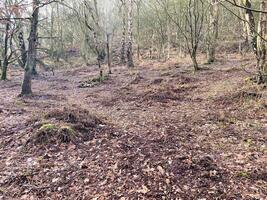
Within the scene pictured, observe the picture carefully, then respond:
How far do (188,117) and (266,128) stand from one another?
216 cm

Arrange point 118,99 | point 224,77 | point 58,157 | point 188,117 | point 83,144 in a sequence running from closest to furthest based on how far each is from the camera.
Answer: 1. point 58,157
2. point 83,144
3. point 188,117
4. point 118,99
5. point 224,77

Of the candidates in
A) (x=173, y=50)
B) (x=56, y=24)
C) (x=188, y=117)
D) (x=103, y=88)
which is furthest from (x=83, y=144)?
(x=56, y=24)

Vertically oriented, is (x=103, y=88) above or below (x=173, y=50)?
below

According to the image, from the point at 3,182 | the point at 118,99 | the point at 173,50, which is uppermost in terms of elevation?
the point at 173,50

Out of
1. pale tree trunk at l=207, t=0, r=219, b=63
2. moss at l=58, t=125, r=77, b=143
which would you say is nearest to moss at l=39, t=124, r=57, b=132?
moss at l=58, t=125, r=77, b=143

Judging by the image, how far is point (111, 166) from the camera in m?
5.36

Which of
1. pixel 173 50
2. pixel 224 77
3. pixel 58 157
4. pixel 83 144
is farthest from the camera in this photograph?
pixel 173 50

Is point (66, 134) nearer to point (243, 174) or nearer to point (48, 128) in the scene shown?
point (48, 128)

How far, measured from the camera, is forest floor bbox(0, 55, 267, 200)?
4.59 m

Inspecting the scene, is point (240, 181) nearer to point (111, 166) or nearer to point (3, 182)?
point (111, 166)

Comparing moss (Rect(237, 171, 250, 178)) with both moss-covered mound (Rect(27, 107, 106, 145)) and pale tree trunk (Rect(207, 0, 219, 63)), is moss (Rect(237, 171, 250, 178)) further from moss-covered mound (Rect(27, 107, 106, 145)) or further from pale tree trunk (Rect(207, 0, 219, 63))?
pale tree trunk (Rect(207, 0, 219, 63))

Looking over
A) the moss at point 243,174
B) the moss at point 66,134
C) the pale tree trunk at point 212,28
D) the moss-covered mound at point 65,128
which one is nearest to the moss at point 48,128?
the moss-covered mound at point 65,128

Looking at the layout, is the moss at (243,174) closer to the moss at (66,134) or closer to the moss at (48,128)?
the moss at (66,134)

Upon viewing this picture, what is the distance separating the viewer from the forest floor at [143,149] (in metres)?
4.59
